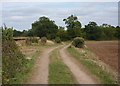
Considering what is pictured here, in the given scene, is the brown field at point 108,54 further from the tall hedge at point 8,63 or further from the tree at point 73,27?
the tree at point 73,27

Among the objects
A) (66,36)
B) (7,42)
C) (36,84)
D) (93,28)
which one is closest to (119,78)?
(36,84)

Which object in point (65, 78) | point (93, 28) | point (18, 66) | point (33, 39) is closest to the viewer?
point (65, 78)

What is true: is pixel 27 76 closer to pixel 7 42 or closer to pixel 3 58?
pixel 3 58

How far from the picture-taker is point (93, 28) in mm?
89250

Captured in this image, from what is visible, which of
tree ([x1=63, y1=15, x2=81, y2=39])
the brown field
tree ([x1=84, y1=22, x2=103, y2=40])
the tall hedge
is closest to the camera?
the tall hedge

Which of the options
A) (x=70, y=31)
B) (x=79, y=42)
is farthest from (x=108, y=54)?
(x=70, y=31)

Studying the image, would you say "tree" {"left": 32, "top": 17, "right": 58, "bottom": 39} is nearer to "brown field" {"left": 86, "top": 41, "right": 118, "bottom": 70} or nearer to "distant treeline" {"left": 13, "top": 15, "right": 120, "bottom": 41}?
"distant treeline" {"left": 13, "top": 15, "right": 120, "bottom": 41}

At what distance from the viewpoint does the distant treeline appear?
257 ft

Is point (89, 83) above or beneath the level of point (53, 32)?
above

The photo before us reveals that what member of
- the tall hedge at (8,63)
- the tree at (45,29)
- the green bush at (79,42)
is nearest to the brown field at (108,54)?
the green bush at (79,42)

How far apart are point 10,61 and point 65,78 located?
125 inches

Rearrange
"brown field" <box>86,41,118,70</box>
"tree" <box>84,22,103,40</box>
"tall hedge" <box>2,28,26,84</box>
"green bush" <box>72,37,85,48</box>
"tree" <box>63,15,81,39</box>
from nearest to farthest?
"tall hedge" <box>2,28,26,84</box> → "brown field" <box>86,41,118,70</box> → "green bush" <box>72,37,85,48</box> → "tree" <box>63,15,81,39</box> → "tree" <box>84,22,103,40</box>

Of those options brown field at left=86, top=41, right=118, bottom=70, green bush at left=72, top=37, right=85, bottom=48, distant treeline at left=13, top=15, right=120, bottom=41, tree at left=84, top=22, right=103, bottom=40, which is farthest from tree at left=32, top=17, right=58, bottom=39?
brown field at left=86, top=41, right=118, bottom=70

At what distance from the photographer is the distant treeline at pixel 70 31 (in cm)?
7842
